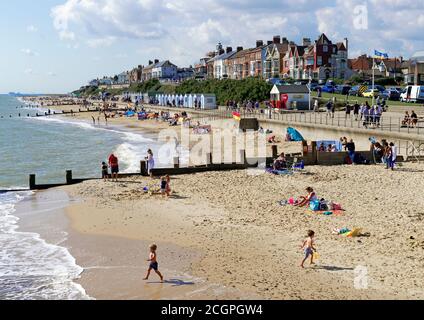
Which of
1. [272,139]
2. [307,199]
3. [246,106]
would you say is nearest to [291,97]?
[246,106]

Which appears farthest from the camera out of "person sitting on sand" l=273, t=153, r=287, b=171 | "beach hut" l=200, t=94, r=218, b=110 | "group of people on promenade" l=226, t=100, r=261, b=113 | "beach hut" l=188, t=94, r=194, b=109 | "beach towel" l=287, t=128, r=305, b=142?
"beach hut" l=188, t=94, r=194, b=109

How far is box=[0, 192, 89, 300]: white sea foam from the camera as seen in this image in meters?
11.0

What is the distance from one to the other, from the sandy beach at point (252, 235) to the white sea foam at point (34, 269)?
395 mm

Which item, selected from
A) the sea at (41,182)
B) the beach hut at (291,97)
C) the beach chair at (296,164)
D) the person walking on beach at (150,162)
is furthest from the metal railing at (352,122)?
the person walking on beach at (150,162)

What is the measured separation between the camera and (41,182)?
25.6 meters

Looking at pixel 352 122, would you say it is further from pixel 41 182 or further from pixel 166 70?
pixel 166 70

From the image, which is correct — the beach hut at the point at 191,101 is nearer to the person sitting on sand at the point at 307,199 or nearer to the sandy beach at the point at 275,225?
the sandy beach at the point at 275,225

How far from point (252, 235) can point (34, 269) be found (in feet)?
19.6

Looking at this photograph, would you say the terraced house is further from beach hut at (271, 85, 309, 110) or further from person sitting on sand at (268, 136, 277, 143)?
person sitting on sand at (268, 136, 277, 143)

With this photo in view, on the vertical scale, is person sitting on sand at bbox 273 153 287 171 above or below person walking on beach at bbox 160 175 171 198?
above

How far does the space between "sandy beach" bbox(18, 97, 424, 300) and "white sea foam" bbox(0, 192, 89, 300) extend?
1.30ft

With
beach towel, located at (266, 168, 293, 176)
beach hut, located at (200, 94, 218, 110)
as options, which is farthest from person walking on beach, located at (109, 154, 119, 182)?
→ beach hut, located at (200, 94, 218, 110)

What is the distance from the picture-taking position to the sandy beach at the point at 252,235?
35.6 ft
